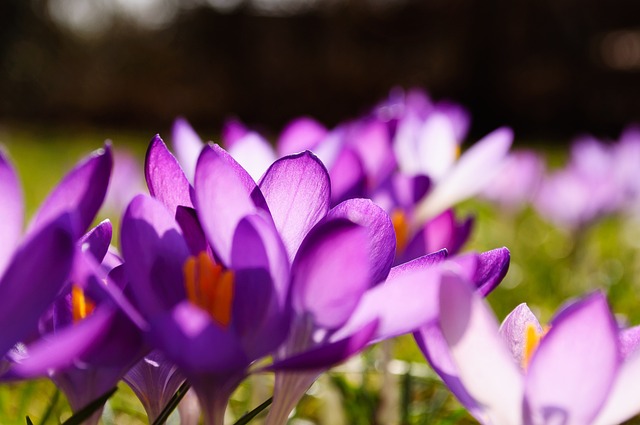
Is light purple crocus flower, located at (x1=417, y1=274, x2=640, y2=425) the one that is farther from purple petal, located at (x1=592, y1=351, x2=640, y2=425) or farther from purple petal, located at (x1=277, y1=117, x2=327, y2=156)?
purple petal, located at (x1=277, y1=117, x2=327, y2=156)

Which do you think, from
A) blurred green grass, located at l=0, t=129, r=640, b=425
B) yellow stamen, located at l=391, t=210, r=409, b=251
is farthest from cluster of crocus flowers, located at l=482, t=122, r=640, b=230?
yellow stamen, located at l=391, t=210, r=409, b=251

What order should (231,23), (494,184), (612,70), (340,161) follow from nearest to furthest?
(340,161), (494,184), (612,70), (231,23)

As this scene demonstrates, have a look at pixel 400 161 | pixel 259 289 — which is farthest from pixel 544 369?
pixel 400 161

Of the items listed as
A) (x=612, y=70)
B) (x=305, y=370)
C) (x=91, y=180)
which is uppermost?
(x=612, y=70)

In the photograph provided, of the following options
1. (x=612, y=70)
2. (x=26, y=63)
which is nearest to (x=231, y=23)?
(x=26, y=63)

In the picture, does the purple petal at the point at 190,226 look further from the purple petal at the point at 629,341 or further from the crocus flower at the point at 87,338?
the purple petal at the point at 629,341

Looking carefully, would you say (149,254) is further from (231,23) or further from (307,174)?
(231,23)

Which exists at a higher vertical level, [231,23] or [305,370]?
[231,23]
